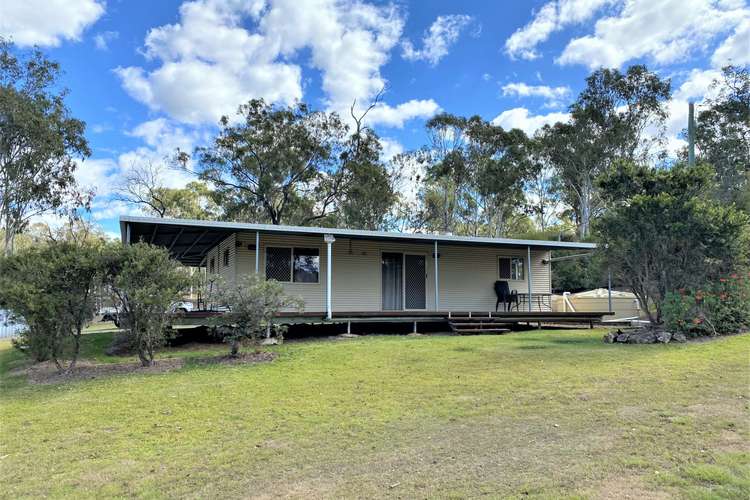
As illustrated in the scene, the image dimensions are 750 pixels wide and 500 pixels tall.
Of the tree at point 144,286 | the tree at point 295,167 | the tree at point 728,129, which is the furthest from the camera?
the tree at point 728,129

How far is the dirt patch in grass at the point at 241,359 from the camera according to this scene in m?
7.43

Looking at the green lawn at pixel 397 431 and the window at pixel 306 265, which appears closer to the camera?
the green lawn at pixel 397 431

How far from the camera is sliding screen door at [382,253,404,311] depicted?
13.7 m

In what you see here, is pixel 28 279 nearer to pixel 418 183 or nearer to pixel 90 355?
pixel 90 355

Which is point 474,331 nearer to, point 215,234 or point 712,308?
point 712,308

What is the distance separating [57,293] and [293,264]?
6.53m

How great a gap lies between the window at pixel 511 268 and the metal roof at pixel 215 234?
1.23m

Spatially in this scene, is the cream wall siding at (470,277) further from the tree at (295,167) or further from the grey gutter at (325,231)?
the tree at (295,167)

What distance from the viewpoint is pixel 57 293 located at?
6281 millimetres

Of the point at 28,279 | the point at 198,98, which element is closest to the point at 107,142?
the point at 198,98

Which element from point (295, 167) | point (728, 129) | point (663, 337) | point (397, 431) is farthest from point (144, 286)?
point (728, 129)

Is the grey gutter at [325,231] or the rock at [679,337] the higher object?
the grey gutter at [325,231]

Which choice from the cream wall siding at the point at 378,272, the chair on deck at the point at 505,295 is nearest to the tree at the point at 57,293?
the cream wall siding at the point at 378,272

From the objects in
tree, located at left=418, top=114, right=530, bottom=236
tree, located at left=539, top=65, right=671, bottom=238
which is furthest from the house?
tree, located at left=539, top=65, right=671, bottom=238
